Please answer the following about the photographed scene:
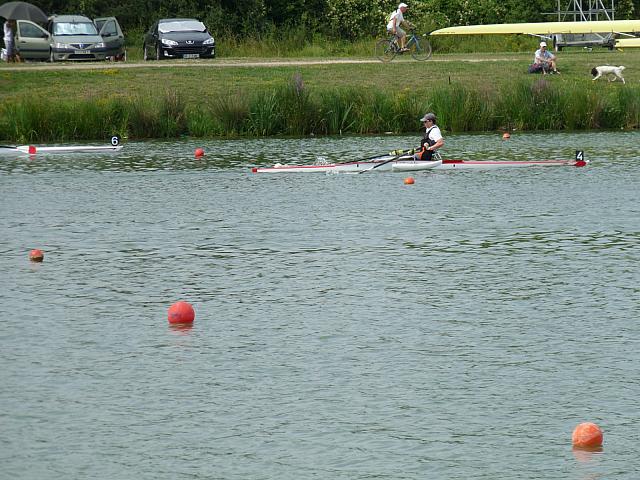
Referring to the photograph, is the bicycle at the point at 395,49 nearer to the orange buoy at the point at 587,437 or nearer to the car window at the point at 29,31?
the car window at the point at 29,31

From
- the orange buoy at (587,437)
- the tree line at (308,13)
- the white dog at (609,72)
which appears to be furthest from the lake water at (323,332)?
the tree line at (308,13)

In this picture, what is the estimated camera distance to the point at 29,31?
49.4m

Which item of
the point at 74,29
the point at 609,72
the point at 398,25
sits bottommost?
the point at 609,72

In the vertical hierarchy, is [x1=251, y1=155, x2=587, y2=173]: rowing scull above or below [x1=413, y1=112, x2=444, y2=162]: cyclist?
below

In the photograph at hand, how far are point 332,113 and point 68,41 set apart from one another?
588 inches

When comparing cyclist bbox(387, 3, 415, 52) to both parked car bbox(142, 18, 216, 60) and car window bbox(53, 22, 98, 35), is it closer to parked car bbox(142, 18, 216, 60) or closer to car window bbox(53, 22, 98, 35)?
parked car bbox(142, 18, 216, 60)

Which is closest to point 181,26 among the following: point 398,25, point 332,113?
point 398,25

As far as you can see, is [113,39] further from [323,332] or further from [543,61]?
[323,332]

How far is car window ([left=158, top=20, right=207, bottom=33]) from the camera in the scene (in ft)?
159

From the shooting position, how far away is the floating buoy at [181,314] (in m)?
14.7

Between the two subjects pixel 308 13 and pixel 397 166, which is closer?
pixel 397 166

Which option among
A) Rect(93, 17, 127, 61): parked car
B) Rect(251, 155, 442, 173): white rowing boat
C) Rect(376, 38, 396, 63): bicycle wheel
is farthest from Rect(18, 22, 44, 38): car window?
Rect(251, 155, 442, 173): white rowing boat

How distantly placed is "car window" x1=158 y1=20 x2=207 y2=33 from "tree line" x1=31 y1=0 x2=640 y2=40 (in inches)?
324

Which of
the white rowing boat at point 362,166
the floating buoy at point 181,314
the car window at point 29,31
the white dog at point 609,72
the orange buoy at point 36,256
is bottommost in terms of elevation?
the white rowing boat at point 362,166
